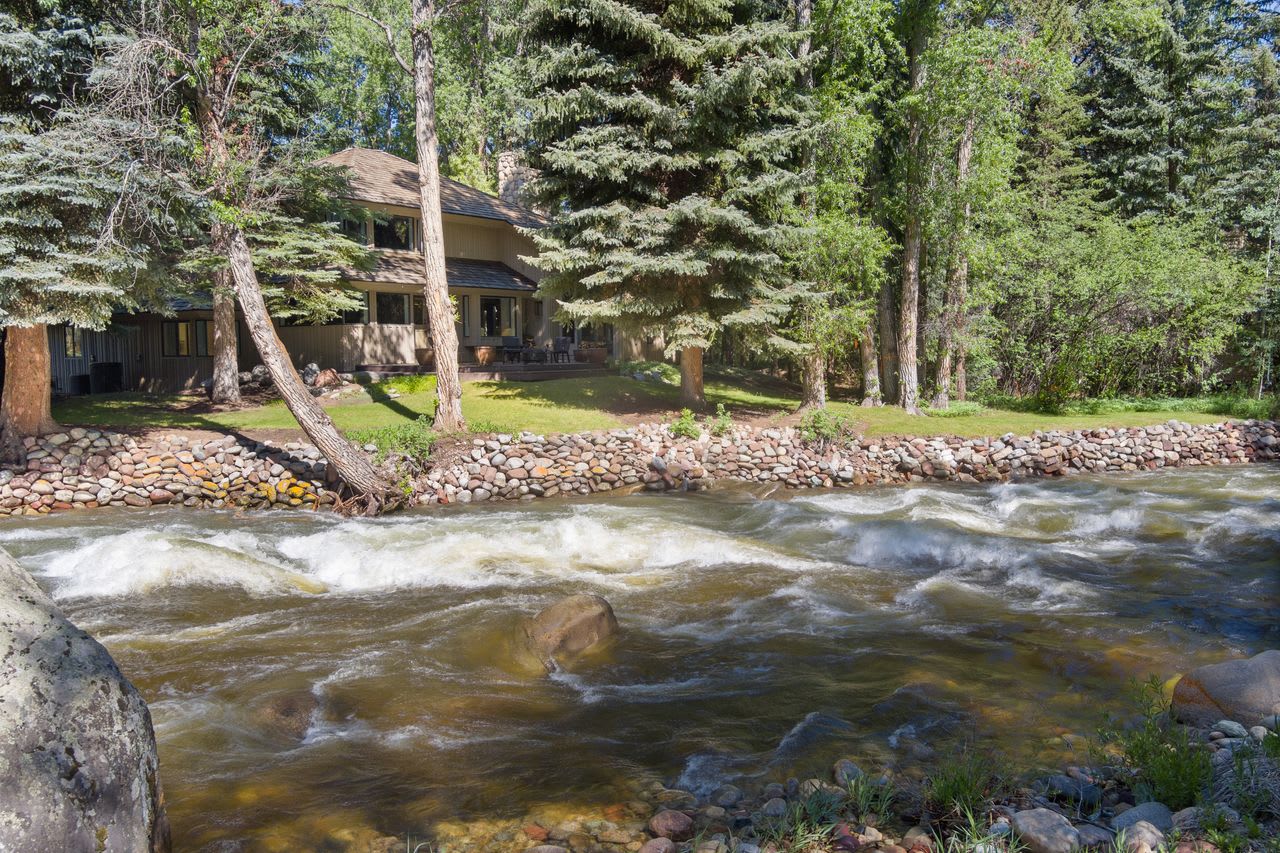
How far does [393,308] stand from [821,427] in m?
16.0

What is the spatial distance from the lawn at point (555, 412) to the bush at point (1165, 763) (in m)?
12.9

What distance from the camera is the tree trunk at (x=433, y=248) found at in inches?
643

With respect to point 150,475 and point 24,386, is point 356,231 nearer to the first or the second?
point 24,386

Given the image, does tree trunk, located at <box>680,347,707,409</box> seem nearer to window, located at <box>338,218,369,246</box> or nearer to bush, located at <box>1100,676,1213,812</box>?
window, located at <box>338,218,369,246</box>

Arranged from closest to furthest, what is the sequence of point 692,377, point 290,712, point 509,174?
point 290,712, point 692,377, point 509,174

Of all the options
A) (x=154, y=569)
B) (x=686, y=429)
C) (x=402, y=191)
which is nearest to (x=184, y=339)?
(x=402, y=191)

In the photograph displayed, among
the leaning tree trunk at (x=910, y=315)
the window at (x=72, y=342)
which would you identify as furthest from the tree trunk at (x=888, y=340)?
the window at (x=72, y=342)

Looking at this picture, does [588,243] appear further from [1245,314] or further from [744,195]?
[1245,314]

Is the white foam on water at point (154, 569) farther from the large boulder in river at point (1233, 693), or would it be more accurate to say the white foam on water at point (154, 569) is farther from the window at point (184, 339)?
the window at point (184, 339)

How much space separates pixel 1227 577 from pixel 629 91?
48.0ft

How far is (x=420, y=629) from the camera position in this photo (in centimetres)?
793

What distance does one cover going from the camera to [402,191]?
27.3 m

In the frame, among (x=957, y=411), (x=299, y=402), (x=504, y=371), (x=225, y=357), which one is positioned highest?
(x=225, y=357)

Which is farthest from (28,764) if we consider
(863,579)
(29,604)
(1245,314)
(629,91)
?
(1245,314)
